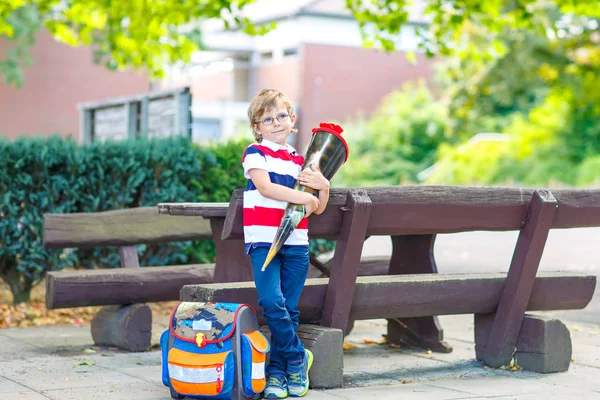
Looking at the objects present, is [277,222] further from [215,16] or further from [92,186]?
[215,16]

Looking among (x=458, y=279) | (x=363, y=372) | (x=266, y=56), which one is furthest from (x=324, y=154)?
(x=266, y=56)

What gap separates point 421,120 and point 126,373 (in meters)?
37.1

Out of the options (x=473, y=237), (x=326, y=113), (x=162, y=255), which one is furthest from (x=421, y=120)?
(x=162, y=255)

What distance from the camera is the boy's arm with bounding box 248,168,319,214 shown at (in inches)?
183

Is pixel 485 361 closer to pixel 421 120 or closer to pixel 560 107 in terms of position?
pixel 560 107

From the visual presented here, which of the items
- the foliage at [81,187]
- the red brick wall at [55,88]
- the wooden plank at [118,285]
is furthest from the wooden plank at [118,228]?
the red brick wall at [55,88]

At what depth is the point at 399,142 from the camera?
4197cm

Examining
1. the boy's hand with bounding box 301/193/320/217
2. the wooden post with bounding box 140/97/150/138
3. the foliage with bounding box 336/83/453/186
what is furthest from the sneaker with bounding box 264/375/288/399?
the foliage with bounding box 336/83/453/186

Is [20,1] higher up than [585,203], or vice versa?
[20,1]

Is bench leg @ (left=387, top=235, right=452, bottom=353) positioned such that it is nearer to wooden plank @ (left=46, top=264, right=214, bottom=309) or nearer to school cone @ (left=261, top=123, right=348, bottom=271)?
wooden plank @ (left=46, top=264, right=214, bottom=309)

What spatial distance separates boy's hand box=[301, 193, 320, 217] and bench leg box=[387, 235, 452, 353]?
1.81 meters

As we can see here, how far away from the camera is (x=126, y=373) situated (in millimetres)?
5555

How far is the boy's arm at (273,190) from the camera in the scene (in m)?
4.66

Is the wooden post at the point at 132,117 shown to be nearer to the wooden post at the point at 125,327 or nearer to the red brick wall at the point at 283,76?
the wooden post at the point at 125,327
